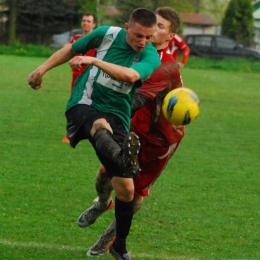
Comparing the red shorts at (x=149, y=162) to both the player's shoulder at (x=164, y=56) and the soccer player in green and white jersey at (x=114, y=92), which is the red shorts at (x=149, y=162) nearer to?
the soccer player in green and white jersey at (x=114, y=92)

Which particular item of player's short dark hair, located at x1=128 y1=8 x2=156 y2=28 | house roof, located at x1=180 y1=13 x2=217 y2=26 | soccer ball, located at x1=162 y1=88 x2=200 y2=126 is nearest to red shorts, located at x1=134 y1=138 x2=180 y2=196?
soccer ball, located at x1=162 y1=88 x2=200 y2=126

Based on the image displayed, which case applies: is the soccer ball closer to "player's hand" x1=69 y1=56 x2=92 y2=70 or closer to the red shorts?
the red shorts

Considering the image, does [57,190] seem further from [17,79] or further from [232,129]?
[17,79]

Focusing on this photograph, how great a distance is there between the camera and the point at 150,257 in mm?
5930

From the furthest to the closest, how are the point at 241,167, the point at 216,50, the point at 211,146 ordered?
1. the point at 216,50
2. the point at 211,146
3. the point at 241,167

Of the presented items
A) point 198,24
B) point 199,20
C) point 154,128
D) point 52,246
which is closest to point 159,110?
point 154,128

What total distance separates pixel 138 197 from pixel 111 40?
1.50 metres

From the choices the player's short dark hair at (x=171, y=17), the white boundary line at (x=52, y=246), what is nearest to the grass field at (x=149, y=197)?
the white boundary line at (x=52, y=246)

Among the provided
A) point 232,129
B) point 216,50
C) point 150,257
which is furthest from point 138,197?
point 216,50

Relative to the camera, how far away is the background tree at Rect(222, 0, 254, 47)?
172 feet

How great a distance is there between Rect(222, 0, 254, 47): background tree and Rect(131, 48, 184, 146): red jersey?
47051 millimetres

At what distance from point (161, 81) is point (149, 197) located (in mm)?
2752

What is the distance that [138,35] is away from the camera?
17.6 feet

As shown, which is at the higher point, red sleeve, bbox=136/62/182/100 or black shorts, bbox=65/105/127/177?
red sleeve, bbox=136/62/182/100
